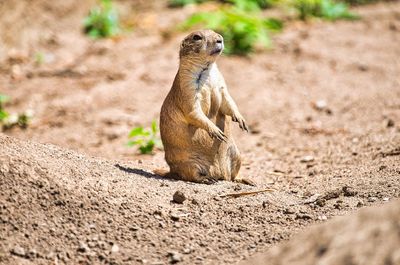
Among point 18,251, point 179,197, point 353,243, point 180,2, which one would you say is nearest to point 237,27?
point 180,2

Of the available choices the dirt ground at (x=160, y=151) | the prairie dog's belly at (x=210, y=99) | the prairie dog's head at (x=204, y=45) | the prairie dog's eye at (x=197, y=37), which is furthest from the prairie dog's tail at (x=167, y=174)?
the prairie dog's eye at (x=197, y=37)

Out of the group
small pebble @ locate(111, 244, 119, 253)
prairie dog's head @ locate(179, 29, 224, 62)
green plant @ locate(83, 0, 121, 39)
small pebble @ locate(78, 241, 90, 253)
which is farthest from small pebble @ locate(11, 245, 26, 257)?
green plant @ locate(83, 0, 121, 39)

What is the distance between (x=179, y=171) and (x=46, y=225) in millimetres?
1435

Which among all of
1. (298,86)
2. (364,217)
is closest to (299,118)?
(298,86)

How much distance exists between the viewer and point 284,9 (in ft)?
40.6

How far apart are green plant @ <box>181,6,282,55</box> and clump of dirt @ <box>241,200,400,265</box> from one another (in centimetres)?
667

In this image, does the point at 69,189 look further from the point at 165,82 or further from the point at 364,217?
the point at 165,82

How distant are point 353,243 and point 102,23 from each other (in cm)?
878

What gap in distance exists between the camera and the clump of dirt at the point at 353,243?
3.08 m

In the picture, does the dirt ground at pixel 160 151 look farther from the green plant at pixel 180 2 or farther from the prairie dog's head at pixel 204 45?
the prairie dog's head at pixel 204 45

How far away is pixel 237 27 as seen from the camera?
1011cm

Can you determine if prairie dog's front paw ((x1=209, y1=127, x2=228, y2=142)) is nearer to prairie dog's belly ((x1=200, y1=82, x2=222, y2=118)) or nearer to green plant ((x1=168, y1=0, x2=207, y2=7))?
prairie dog's belly ((x1=200, y1=82, x2=222, y2=118))

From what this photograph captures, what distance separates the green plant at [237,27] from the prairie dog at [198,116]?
431 cm

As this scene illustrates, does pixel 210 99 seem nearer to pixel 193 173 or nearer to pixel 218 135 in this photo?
pixel 218 135
